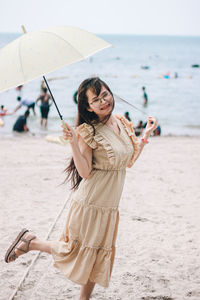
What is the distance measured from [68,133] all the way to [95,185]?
46 centimetres

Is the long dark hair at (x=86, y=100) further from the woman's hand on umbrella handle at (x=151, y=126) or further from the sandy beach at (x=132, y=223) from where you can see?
the sandy beach at (x=132, y=223)

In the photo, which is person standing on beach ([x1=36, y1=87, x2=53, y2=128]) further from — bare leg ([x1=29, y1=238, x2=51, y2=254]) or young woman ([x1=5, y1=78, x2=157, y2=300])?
young woman ([x1=5, y1=78, x2=157, y2=300])

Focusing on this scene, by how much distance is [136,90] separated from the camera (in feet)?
108

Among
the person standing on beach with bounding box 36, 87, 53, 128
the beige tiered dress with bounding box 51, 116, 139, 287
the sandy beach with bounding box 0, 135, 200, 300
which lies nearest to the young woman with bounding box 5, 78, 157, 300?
the beige tiered dress with bounding box 51, 116, 139, 287

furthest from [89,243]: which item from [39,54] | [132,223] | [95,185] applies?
[132,223]

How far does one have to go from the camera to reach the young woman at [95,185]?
8.69 ft

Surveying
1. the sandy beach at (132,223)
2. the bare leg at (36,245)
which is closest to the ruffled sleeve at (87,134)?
the bare leg at (36,245)

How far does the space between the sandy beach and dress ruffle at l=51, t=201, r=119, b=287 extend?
0.61m

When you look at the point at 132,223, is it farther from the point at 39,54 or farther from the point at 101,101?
the point at 39,54

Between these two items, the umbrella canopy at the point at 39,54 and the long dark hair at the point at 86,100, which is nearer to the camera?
the umbrella canopy at the point at 39,54

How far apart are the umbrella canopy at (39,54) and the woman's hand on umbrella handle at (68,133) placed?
1.18 feet

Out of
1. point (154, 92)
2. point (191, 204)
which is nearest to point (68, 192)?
point (191, 204)

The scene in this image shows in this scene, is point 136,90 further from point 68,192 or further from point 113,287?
point 113,287

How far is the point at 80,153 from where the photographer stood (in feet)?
8.55
